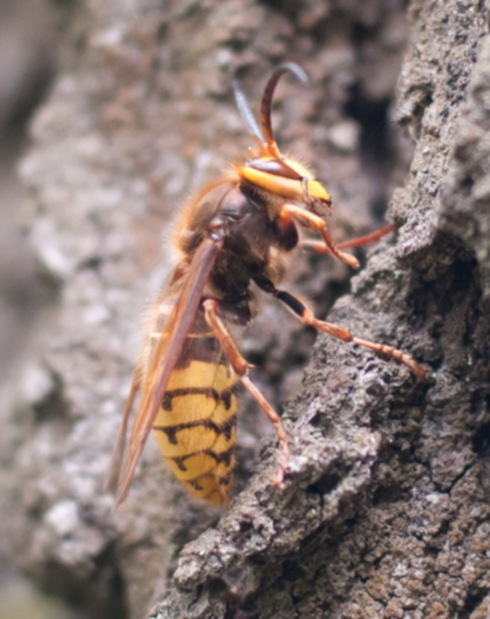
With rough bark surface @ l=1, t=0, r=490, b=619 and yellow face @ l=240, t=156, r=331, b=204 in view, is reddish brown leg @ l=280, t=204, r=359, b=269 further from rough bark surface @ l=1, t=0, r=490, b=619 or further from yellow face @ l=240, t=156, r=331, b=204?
rough bark surface @ l=1, t=0, r=490, b=619

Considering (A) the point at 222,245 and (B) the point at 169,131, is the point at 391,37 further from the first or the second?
(A) the point at 222,245

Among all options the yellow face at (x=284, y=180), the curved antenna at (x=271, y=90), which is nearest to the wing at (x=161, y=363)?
the yellow face at (x=284, y=180)

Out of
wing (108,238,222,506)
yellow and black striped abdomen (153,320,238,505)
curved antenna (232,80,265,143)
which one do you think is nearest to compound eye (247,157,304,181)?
curved antenna (232,80,265,143)

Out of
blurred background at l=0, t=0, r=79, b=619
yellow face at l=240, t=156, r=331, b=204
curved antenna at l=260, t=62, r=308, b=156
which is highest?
blurred background at l=0, t=0, r=79, b=619

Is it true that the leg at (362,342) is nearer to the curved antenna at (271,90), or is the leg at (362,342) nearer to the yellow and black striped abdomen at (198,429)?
the yellow and black striped abdomen at (198,429)

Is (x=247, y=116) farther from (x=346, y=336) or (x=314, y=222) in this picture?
(x=346, y=336)

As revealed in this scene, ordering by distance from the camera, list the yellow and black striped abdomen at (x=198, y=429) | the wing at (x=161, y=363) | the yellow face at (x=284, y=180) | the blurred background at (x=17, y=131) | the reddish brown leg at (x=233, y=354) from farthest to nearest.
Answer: the blurred background at (x=17, y=131) < the yellow face at (x=284, y=180) < the yellow and black striped abdomen at (x=198, y=429) < the reddish brown leg at (x=233, y=354) < the wing at (x=161, y=363)
